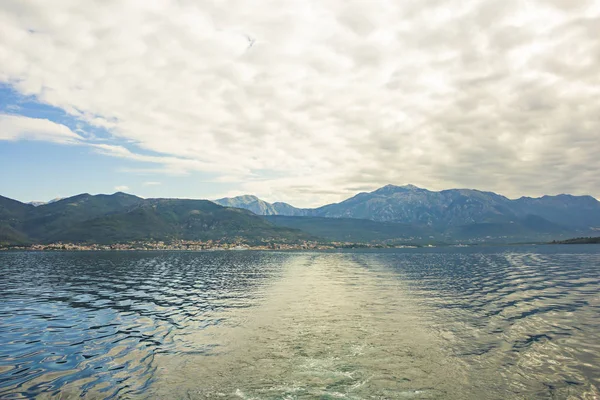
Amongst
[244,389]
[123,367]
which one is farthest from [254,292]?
[244,389]

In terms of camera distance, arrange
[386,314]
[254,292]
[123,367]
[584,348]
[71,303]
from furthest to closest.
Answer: [254,292] → [71,303] → [386,314] → [584,348] → [123,367]

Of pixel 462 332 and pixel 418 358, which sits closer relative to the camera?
pixel 418 358

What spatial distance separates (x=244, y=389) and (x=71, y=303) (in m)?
54.9

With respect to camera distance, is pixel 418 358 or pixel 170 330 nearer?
pixel 418 358

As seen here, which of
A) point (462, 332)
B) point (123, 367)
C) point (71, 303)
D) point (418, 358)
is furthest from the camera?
point (71, 303)

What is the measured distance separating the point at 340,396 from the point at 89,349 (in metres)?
27.7

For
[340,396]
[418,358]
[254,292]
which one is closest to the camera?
[340,396]

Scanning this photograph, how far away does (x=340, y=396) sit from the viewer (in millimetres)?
24266

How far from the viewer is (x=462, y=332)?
137ft

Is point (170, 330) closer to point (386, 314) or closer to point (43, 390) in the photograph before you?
point (43, 390)

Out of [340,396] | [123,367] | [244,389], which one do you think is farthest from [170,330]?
[340,396]

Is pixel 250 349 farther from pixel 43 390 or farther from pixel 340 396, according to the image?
pixel 43 390

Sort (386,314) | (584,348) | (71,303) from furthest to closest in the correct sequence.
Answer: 1. (71,303)
2. (386,314)
3. (584,348)

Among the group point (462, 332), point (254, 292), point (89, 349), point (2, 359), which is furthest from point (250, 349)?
point (254, 292)
